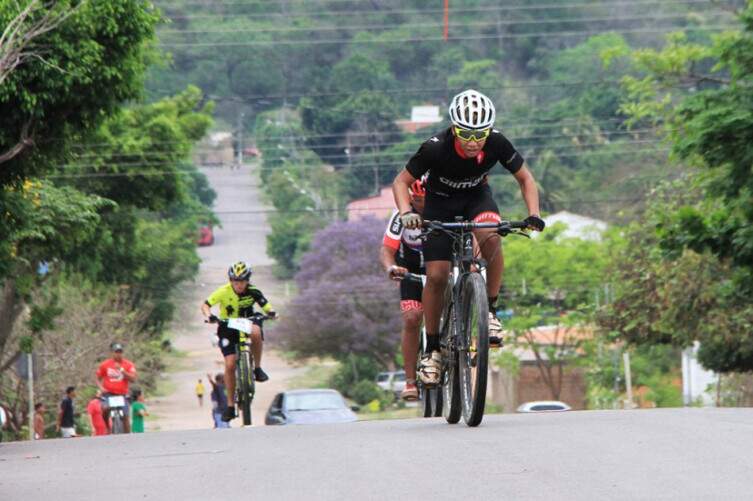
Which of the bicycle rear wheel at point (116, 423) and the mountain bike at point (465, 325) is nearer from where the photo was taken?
the mountain bike at point (465, 325)

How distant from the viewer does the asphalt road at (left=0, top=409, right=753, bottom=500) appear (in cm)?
885

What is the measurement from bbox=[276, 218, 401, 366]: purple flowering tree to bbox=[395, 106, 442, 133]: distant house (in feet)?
113

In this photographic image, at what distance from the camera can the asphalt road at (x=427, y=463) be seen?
8852mm

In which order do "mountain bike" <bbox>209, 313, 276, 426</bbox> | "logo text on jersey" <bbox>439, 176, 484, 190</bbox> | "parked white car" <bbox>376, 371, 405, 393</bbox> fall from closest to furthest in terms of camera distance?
"logo text on jersey" <bbox>439, 176, 484, 190</bbox>
"mountain bike" <bbox>209, 313, 276, 426</bbox>
"parked white car" <bbox>376, 371, 405, 393</bbox>

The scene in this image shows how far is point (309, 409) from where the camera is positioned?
25.0 metres

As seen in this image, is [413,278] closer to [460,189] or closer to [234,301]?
[460,189]

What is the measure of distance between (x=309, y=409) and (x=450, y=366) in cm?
1290

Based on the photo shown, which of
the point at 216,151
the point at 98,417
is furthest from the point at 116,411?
the point at 216,151

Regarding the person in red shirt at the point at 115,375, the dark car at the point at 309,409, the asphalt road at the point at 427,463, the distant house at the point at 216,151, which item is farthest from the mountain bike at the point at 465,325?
the distant house at the point at 216,151

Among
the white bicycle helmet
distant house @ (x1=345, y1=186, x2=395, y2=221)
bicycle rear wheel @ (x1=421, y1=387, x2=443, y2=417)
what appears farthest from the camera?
distant house @ (x1=345, y1=186, x2=395, y2=221)

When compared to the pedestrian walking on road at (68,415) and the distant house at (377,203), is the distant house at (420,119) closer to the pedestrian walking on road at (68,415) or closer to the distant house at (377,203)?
the distant house at (377,203)

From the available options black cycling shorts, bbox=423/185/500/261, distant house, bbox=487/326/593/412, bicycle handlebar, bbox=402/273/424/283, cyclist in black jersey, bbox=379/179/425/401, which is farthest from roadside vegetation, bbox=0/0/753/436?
black cycling shorts, bbox=423/185/500/261

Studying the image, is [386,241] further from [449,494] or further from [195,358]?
[195,358]

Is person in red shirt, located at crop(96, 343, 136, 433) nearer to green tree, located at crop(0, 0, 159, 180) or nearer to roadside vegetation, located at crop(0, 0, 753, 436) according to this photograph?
roadside vegetation, located at crop(0, 0, 753, 436)
